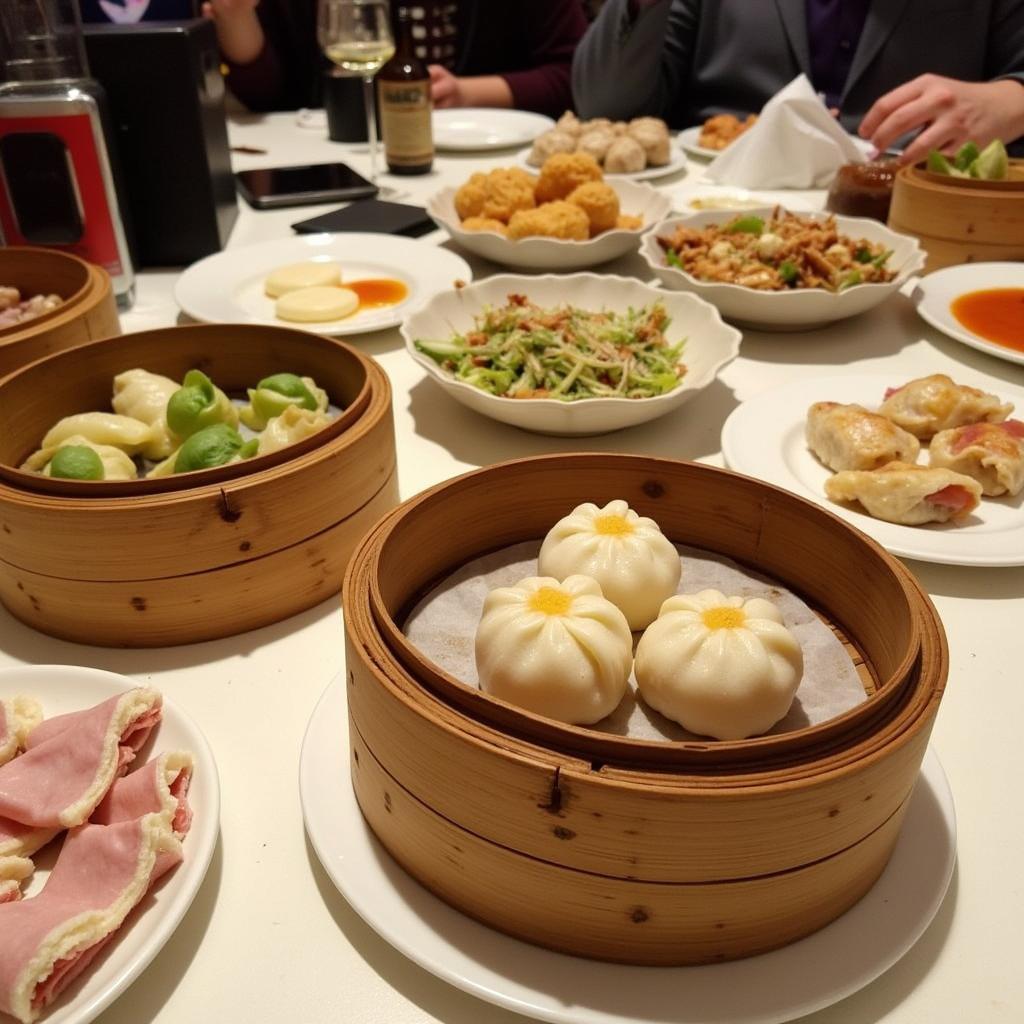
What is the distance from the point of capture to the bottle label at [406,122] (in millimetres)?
2855

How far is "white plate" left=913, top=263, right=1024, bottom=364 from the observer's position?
6.41ft

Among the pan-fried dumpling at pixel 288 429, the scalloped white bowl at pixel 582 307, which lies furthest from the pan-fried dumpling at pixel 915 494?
the pan-fried dumpling at pixel 288 429

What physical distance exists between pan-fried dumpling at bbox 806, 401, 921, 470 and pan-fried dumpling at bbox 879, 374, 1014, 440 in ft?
0.16

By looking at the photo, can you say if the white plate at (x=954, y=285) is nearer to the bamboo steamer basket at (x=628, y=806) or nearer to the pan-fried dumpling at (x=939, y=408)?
the pan-fried dumpling at (x=939, y=408)

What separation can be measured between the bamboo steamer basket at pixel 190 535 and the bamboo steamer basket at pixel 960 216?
5.26 ft

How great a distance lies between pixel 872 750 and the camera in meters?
0.72

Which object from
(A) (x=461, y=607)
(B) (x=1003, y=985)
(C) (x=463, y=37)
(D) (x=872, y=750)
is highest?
(C) (x=463, y=37)

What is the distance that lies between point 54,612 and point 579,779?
810 mm

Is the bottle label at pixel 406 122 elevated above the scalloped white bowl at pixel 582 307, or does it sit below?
above

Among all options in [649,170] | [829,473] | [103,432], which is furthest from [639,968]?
[649,170]

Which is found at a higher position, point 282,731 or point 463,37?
point 463,37

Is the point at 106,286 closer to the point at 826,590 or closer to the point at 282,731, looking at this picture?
the point at 282,731

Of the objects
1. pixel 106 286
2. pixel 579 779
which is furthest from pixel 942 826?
pixel 106 286

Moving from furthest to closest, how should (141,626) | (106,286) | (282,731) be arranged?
(106,286) → (141,626) → (282,731)
